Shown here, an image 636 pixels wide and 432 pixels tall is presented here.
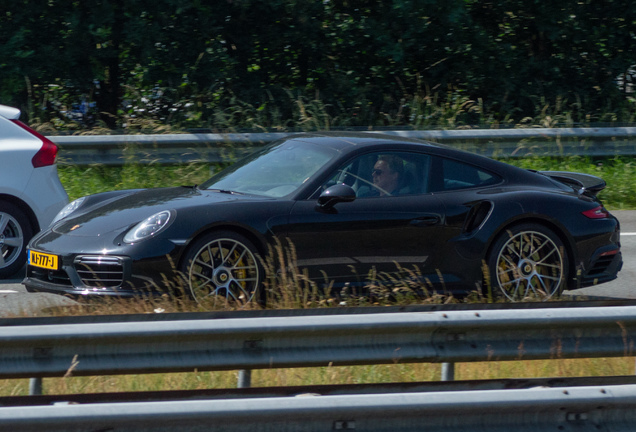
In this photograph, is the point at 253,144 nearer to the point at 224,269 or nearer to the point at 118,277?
the point at 224,269

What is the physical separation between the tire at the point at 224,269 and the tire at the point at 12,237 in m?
2.36

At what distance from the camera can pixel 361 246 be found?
6117mm

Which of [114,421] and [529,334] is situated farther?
[529,334]

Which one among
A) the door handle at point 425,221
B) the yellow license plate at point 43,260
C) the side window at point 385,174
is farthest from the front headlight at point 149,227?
the door handle at point 425,221

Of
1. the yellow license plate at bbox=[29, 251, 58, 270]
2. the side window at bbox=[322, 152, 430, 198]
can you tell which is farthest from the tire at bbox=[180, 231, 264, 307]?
the yellow license plate at bbox=[29, 251, 58, 270]

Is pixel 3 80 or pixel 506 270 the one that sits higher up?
pixel 3 80

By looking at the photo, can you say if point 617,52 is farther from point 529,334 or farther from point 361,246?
point 529,334

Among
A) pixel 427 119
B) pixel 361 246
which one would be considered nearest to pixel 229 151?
pixel 427 119

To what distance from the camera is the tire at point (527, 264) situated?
6363mm

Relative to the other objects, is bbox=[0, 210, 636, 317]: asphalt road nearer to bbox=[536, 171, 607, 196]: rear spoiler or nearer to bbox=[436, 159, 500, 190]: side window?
bbox=[536, 171, 607, 196]: rear spoiler

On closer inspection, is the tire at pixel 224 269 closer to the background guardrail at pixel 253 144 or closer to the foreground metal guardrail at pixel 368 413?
the foreground metal guardrail at pixel 368 413

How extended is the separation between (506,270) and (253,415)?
3.58 meters

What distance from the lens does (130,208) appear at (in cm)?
626

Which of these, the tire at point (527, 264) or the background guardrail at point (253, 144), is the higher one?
the background guardrail at point (253, 144)
